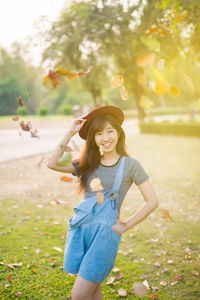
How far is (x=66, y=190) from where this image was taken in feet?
22.7

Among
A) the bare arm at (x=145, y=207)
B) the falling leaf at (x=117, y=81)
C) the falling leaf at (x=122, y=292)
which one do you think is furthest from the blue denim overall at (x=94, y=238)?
the falling leaf at (x=122, y=292)

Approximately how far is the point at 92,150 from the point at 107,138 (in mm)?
164

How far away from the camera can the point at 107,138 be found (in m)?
2.12

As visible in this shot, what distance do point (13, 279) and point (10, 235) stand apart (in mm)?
1253

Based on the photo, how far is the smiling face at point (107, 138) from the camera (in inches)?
84.2

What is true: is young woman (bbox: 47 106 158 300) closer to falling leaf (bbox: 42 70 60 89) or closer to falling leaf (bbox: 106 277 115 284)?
falling leaf (bbox: 42 70 60 89)

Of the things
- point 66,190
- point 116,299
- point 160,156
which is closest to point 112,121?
point 116,299

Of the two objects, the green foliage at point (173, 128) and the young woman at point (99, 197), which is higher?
the young woman at point (99, 197)

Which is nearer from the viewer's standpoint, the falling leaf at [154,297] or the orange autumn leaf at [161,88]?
the orange autumn leaf at [161,88]

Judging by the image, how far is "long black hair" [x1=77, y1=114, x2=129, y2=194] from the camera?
2156 mm

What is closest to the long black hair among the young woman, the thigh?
the young woman

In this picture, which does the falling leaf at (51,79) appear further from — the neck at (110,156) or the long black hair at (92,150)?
the neck at (110,156)

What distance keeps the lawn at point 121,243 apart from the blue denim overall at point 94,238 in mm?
553

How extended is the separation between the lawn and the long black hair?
1.57 ft
